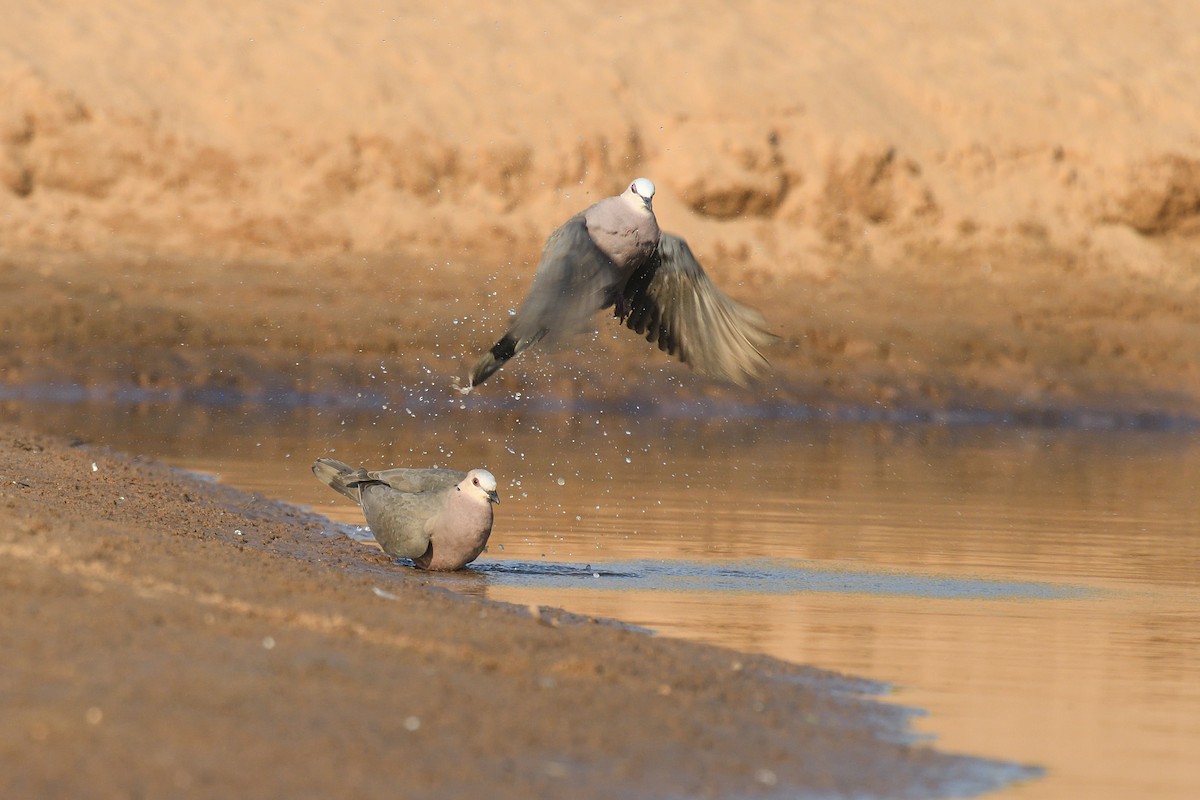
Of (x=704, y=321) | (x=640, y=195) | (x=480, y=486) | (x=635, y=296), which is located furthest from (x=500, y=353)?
→ (x=704, y=321)

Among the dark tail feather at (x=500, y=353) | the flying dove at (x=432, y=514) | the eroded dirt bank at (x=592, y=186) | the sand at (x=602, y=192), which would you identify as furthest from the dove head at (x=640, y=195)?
the eroded dirt bank at (x=592, y=186)

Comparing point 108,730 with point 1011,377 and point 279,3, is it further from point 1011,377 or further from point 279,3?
point 279,3

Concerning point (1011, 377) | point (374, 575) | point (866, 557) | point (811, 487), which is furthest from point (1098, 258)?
point (374, 575)

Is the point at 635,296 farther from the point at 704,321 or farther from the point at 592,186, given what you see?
the point at 592,186

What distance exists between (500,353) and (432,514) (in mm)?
860

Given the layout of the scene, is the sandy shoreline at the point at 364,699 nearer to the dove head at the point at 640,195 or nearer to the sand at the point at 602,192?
the dove head at the point at 640,195

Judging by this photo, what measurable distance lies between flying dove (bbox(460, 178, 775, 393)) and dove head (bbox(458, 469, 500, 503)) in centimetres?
41

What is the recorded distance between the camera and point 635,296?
9477 mm

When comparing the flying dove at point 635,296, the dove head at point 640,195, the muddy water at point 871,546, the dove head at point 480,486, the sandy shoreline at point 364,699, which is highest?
the dove head at point 640,195

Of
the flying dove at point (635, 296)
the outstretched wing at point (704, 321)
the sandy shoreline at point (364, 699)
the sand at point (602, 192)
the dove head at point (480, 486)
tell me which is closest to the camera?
the sandy shoreline at point (364, 699)

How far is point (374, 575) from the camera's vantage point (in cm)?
892

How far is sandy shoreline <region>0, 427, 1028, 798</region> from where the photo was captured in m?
4.75

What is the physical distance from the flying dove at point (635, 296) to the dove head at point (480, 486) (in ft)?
1.33

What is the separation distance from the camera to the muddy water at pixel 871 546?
666 cm
